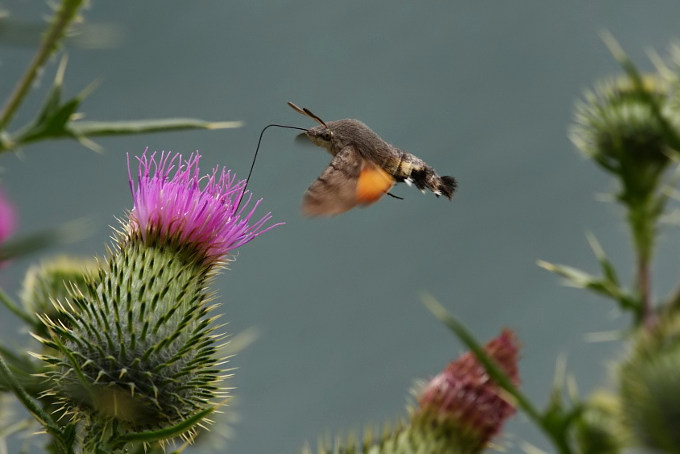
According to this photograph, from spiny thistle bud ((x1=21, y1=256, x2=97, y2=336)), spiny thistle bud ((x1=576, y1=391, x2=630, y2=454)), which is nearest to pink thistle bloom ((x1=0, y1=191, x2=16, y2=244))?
spiny thistle bud ((x1=21, y1=256, x2=97, y2=336))

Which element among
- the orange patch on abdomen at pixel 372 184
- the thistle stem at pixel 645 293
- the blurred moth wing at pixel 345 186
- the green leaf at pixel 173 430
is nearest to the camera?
the green leaf at pixel 173 430

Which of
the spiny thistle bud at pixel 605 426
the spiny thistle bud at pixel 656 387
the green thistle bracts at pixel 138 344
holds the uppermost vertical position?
the green thistle bracts at pixel 138 344

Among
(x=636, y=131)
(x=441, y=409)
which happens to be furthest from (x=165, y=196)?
(x=636, y=131)

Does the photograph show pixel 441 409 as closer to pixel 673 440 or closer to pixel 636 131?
pixel 673 440

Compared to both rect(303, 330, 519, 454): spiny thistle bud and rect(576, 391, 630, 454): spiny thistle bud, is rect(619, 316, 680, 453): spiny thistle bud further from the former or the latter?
rect(303, 330, 519, 454): spiny thistle bud

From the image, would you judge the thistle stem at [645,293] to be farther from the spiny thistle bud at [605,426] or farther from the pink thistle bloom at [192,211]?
the pink thistle bloom at [192,211]

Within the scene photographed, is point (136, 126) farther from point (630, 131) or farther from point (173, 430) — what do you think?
point (630, 131)

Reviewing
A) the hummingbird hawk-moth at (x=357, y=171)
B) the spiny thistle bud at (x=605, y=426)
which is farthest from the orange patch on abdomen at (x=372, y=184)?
the spiny thistle bud at (x=605, y=426)
